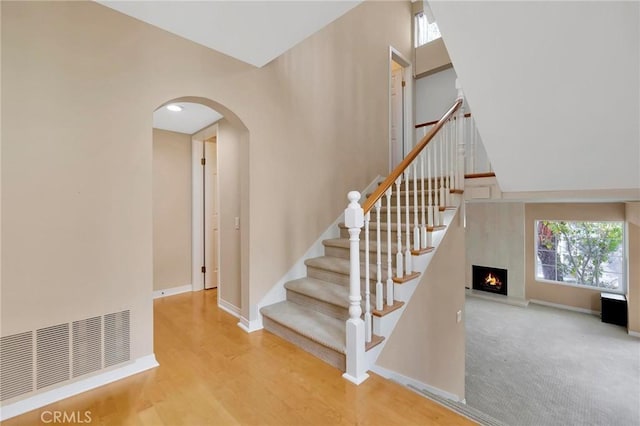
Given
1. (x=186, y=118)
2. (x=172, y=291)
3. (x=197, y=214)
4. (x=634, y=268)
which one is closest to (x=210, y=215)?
(x=197, y=214)

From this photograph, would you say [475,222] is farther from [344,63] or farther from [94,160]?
[94,160]

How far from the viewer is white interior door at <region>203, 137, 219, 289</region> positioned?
4113mm

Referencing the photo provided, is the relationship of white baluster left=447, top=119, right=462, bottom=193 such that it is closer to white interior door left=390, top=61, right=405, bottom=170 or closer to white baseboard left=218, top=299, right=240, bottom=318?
white interior door left=390, top=61, right=405, bottom=170

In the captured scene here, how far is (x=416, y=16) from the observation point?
220 inches

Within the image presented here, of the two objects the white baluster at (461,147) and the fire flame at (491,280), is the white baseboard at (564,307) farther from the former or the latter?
the white baluster at (461,147)

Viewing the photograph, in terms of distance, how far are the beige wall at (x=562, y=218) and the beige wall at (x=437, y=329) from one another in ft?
13.0

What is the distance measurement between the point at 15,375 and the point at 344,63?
408 cm

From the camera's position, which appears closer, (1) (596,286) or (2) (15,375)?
(2) (15,375)

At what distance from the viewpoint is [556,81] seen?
1785 millimetres

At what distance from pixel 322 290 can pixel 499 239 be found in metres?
5.48

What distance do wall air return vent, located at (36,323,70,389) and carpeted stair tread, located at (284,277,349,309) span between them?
5.56 ft

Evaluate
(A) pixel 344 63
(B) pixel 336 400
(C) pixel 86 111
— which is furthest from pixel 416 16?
(B) pixel 336 400

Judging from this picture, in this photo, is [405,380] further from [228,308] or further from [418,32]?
[418,32]

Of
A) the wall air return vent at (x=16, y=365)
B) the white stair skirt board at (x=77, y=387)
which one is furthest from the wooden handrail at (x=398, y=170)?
the wall air return vent at (x=16, y=365)
